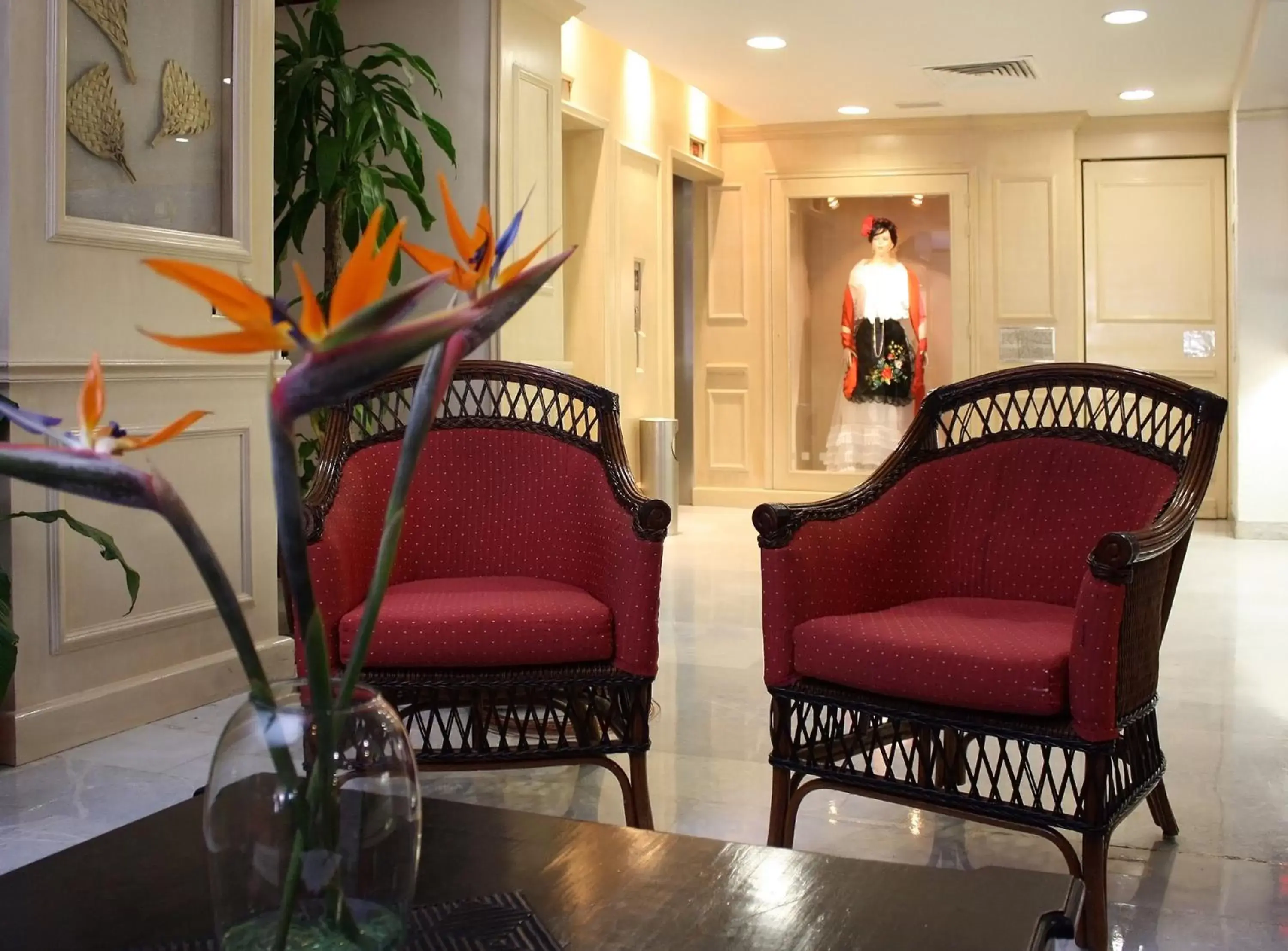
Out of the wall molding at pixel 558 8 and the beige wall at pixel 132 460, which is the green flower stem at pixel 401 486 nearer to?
the beige wall at pixel 132 460

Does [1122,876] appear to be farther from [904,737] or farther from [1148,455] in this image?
[1148,455]

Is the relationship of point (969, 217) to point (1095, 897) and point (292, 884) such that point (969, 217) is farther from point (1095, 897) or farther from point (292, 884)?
point (292, 884)

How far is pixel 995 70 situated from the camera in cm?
697

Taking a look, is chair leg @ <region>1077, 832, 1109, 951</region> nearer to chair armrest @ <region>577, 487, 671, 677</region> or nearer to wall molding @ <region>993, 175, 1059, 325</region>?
chair armrest @ <region>577, 487, 671, 677</region>

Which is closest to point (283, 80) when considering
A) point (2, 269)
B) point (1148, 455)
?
point (2, 269)

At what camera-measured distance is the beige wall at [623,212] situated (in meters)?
6.69

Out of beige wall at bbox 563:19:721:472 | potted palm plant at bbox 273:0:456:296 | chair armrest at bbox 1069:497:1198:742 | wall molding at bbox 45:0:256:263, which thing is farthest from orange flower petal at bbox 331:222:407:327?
beige wall at bbox 563:19:721:472

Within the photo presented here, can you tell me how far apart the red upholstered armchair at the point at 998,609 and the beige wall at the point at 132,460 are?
1.42 meters

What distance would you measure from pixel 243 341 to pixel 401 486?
0.20m

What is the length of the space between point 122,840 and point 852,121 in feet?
25.9

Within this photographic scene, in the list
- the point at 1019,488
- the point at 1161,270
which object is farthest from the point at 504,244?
the point at 1161,270

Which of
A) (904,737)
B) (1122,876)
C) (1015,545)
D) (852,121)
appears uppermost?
(852,121)

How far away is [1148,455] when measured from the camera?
2447mm

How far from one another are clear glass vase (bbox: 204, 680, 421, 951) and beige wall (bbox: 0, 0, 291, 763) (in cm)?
196
